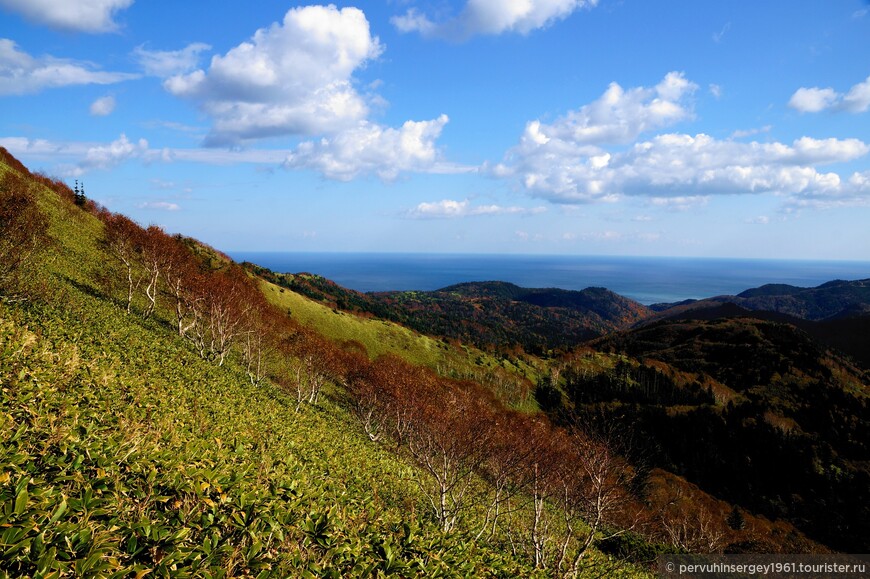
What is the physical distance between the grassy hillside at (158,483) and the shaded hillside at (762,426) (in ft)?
380

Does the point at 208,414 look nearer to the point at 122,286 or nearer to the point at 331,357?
the point at 331,357

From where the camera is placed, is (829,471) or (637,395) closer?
(829,471)

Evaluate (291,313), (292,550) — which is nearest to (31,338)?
(292,550)

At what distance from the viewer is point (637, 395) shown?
153 meters

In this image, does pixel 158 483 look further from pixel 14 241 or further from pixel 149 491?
pixel 14 241

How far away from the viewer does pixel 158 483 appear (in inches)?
289

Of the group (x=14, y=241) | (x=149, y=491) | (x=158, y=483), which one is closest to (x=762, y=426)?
(x=158, y=483)

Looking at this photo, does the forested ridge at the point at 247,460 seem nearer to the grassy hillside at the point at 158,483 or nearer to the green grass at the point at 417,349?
the grassy hillside at the point at 158,483

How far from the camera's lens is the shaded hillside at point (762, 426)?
344 ft

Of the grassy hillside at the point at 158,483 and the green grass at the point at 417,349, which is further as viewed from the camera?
the green grass at the point at 417,349

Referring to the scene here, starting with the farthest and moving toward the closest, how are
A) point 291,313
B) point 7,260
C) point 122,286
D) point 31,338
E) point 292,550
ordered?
point 291,313
point 122,286
point 7,260
point 31,338
point 292,550

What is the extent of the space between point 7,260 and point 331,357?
35.1 metres

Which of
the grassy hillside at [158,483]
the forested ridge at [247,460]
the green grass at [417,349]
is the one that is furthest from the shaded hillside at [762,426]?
the grassy hillside at [158,483]

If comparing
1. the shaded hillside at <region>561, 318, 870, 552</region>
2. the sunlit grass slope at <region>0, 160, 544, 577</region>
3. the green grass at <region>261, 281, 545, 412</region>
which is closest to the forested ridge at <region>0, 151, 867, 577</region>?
the sunlit grass slope at <region>0, 160, 544, 577</region>
